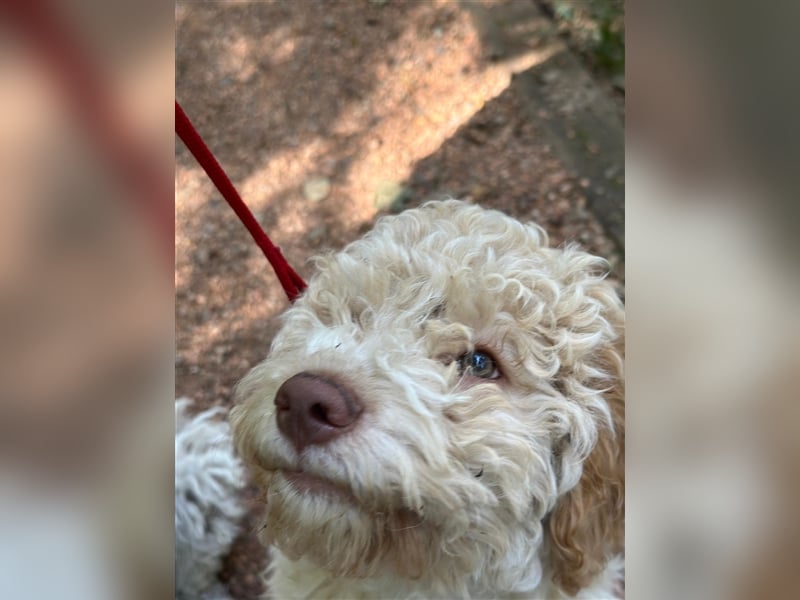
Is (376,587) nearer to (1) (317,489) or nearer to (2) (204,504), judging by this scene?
(1) (317,489)

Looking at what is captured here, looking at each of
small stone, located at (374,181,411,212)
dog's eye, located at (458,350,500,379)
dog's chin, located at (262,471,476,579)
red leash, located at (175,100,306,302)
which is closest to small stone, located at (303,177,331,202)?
small stone, located at (374,181,411,212)

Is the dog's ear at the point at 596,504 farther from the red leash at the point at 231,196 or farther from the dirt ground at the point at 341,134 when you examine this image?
the red leash at the point at 231,196

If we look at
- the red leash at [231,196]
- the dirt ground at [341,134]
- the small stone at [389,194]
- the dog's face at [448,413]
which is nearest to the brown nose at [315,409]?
the dog's face at [448,413]

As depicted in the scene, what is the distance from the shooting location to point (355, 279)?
1.25 metres

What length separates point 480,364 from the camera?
117 centimetres

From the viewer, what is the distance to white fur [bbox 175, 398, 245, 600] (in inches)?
69.9

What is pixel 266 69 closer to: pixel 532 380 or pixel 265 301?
pixel 265 301

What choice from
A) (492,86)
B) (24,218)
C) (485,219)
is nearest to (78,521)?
(24,218)

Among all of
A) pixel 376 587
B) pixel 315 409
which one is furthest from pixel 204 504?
pixel 315 409

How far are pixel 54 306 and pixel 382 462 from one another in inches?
19.1

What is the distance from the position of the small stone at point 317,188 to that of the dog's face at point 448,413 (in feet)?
1.58

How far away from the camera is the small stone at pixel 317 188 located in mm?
1754

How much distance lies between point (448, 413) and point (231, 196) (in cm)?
58

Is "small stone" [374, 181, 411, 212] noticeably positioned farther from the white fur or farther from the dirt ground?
the white fur
